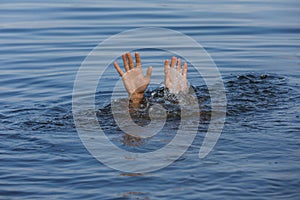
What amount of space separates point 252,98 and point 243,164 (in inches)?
95.6

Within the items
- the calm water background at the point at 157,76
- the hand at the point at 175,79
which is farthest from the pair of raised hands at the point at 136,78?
the calm water background at the point at 157,76

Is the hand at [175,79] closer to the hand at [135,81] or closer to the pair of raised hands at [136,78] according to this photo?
the pair of raised hands at [136,78]

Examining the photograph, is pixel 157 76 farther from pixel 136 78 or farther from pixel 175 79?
pixel 136 78

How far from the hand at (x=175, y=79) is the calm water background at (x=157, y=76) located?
0.65 metres

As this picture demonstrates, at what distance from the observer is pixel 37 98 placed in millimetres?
9094

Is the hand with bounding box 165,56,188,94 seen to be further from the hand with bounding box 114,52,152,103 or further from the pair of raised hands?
the hand with bounding box 114,52,152,103

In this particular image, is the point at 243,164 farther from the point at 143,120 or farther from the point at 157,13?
the point at 157,13

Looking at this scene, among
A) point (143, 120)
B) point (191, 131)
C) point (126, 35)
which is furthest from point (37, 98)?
point (126, 35)

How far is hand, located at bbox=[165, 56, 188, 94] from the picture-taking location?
8758 millimetres

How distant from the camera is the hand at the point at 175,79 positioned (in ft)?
28.7

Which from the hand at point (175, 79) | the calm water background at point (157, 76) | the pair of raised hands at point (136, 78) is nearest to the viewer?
the calm water background at point (157, 76)

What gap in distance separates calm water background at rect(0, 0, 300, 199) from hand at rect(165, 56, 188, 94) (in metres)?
0.65

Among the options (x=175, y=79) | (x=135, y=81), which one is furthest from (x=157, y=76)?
(x=135, y=81)

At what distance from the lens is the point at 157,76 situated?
33.8ft
